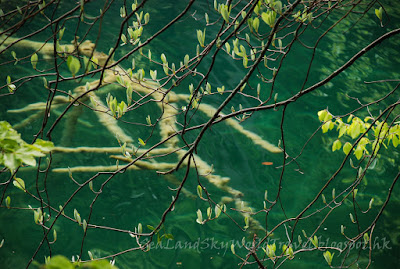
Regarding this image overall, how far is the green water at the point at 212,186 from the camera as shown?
3002mm

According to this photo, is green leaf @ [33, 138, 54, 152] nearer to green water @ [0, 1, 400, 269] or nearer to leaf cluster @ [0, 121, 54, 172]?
leaf cluster @ [0, 121, 54, 172]

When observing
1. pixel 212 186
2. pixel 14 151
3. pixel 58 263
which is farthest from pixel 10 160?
pixel 212 186

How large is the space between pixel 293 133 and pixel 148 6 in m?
3.57

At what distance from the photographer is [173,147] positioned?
3797 mm

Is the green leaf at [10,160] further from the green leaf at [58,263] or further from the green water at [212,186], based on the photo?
the green water at [212,186]

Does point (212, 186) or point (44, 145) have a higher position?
point (44, 145)

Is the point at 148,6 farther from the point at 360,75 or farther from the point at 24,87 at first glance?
the point at 360,75

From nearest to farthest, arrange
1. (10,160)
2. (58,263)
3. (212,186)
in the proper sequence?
(58,263), (10,160), (212,186)

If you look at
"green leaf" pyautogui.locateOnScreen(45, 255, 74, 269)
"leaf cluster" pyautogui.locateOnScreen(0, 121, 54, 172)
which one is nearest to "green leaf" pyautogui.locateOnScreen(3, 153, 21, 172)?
"leaf cluster" pyautogui.locateOnScreen(0, 121, 54, 172)

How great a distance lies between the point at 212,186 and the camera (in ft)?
11.6

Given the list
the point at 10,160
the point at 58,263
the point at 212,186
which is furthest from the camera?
the point at 212,186

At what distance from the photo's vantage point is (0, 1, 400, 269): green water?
3002 mm

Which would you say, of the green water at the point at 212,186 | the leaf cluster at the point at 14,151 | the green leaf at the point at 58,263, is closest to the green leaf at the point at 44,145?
the leaf cluster at the point at 14,151

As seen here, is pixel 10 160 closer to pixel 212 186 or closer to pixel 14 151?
pixel 14 151
